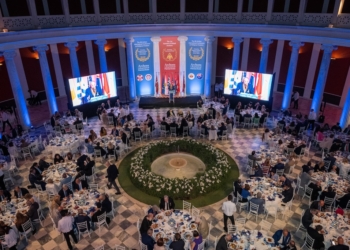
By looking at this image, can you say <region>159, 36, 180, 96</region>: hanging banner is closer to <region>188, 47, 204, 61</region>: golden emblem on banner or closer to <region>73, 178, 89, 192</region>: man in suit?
<region>188, 47, 204, 61</region>: golden emblem on banner

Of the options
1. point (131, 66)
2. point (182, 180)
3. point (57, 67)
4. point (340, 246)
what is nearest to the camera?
point (340, 246)

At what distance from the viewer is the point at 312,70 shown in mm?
21875

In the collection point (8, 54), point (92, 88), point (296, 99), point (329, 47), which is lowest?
point (296, 99)


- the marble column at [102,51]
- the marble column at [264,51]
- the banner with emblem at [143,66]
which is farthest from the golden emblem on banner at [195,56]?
A: the marble column at [102,51]

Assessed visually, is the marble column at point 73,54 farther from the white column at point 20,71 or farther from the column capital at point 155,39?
the column capital at point 155,39

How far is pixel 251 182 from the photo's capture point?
10.9 meters

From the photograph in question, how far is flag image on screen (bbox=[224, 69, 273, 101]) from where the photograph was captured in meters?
19.1

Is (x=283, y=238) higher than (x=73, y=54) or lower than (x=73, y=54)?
lower

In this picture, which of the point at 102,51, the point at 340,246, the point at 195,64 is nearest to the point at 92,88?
the point at 102,51

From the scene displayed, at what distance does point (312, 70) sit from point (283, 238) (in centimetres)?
1743

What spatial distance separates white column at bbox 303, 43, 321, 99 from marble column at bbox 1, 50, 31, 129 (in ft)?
67.9

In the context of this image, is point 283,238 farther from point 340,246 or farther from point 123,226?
point 123,226

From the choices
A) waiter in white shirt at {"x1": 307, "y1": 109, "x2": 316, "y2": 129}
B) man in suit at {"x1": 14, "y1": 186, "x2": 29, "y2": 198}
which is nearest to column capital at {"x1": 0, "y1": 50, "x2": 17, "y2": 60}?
man in suit at {"x1": 14, "y1": 186, "x2": 29, "y2": 198}

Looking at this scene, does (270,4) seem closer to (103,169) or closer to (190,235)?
(103,169)
